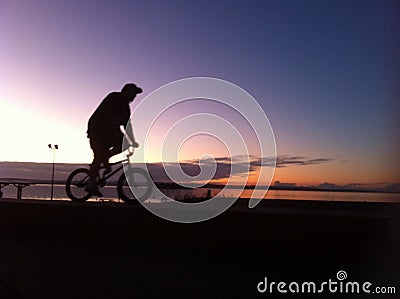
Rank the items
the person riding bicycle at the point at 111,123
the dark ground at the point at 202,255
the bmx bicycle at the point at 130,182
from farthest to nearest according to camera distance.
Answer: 1. the bmx bicycle at the point at 130,182
2. the person riding bicycle at the point at 111,123
3. the dark ground at the point at 202,255

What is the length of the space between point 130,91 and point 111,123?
59 cm

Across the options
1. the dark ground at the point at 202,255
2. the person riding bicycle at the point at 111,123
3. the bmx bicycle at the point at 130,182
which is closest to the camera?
the dark ground at the point at 202,255

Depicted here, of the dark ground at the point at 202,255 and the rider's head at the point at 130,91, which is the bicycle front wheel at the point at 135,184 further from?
the rider's head at the point at 130,91

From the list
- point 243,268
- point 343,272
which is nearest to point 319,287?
point 343,272

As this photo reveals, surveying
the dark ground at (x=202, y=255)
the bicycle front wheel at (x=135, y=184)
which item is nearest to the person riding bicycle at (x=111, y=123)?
the bicycle front wheel at (x=135, y=184)

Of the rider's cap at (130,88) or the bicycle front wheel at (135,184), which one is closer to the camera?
the rider's cap at (130,88)

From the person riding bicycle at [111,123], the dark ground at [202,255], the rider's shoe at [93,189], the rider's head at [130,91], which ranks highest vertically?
the rider's head at [130,91]

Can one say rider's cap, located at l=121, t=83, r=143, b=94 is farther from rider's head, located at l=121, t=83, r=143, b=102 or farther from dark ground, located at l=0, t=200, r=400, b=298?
dark ground, located at l=0, t=200, r=400, b=298

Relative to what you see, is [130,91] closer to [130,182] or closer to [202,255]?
[130,182]

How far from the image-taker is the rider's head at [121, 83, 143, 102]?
7.05m

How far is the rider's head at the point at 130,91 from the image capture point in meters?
7.05

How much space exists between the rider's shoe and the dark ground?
0.77m

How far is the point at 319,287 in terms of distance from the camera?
16.8ft

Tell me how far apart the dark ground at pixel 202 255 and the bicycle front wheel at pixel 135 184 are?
2.89 ft
